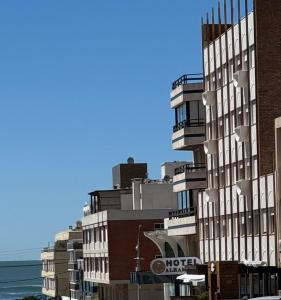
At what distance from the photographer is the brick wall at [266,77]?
184ft

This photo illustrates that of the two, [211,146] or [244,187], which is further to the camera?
[211,146]

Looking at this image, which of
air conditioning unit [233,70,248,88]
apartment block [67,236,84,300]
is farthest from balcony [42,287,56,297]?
air conditioning unit [233,70,248,88]

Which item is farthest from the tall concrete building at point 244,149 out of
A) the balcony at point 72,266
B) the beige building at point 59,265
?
the beige building at point 59,265

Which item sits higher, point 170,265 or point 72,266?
point 170,265

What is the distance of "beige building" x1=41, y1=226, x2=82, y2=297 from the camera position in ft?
422

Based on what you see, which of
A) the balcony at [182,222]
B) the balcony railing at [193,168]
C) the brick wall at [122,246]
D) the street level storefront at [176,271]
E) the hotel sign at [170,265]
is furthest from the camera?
the brick wall at [122,246]

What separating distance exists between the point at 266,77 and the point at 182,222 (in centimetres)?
1682

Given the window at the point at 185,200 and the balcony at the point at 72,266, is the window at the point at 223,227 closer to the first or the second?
the window at the point at 185,200

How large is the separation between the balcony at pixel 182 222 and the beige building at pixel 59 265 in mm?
53569

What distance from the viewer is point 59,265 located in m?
131

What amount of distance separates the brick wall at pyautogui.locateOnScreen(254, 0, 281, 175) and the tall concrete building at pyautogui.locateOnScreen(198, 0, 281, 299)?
0.17 feet

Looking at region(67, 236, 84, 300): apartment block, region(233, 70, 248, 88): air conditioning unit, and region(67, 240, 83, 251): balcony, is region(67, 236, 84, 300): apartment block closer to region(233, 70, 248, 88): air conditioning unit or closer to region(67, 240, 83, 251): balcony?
region(67, 240, 83, 251): balcony

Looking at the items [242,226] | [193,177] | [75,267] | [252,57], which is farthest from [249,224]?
[75,267]

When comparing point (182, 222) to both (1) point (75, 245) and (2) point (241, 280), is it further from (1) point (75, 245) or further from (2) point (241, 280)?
(1) point (75, 245)
